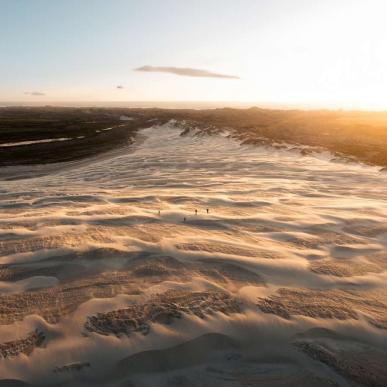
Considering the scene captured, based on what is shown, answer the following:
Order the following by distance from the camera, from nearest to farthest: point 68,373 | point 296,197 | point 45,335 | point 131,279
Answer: point 68,373 < point 45,335 < point 131,279 < point 296,197

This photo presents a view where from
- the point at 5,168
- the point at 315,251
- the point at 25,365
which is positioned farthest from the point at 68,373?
the point at 5,168

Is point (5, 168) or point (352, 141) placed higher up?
point (352, 141)

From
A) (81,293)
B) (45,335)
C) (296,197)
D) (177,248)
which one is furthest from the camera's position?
(296,197)

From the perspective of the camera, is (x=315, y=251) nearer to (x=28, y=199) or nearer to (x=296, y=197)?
(x=296, y=197)

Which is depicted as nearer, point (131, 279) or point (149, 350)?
point (149, 350)

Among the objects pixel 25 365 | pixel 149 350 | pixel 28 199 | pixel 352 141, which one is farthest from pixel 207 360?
pixel 352 141

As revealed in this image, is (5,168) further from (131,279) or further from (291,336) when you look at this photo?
(291,336)
